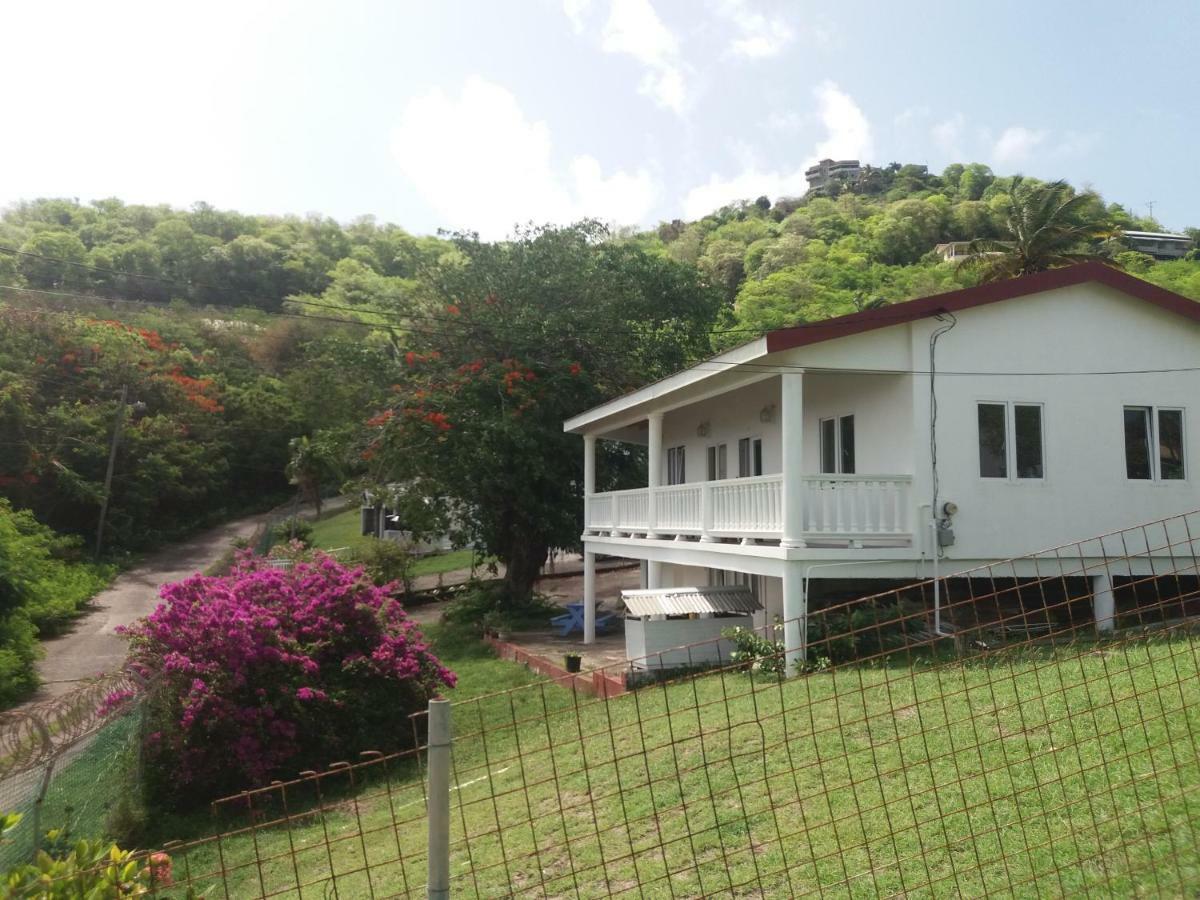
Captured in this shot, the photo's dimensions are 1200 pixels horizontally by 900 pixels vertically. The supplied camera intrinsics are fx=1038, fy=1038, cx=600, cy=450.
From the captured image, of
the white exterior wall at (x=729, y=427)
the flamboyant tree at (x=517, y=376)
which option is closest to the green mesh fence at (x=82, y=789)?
the white exterior wall at (x=729, y=427)

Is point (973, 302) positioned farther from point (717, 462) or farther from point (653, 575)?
point (653, 575)

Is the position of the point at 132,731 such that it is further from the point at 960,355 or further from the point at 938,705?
the point at 960,355

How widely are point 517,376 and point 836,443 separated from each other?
11.1 metres

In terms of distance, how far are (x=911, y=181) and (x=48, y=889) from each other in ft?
371

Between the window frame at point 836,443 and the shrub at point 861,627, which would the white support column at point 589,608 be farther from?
the shrub at point 861,627

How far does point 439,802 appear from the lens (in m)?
3.83

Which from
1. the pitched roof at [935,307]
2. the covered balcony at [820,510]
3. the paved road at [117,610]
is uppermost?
the pitched roof at [935,307]

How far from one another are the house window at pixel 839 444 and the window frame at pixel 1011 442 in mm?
1999

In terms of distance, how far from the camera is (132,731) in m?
10.7

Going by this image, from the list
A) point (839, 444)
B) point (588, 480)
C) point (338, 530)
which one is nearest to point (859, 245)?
point (338, 530)

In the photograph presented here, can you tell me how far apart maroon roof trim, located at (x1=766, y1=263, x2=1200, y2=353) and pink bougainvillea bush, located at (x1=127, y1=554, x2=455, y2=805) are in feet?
21.0

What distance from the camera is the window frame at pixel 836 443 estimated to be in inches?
615

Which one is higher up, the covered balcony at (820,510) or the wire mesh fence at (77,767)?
the covered balcony at (820,510)

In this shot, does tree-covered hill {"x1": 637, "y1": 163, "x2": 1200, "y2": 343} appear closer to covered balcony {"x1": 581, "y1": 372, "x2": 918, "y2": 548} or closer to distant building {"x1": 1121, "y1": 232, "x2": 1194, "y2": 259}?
distant building {"x1": 1121, "y1": 232, "x2": 1194, "y2": 259}
